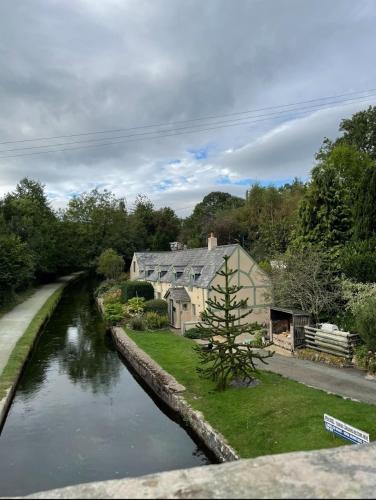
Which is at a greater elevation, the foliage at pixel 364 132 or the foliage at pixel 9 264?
the foliage at pixel 364 132

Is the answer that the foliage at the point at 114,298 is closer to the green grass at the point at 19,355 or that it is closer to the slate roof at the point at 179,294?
the green grass at the point at 19,355

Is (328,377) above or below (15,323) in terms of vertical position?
Answer: below

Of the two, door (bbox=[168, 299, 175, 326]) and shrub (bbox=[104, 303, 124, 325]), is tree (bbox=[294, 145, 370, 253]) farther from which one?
shrub (bbox=[104, 303, 124, 325])

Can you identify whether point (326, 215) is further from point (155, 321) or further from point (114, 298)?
point (114, 298)

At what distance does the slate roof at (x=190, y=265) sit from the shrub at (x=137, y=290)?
4.32ft

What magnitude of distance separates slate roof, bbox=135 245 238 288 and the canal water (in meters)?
8.68

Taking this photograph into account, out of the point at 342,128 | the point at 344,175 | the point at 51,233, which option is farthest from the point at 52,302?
the point at 342,128

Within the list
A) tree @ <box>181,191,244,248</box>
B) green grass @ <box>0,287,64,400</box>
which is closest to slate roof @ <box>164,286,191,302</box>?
green grass @ <box>0,287,64,400</box>

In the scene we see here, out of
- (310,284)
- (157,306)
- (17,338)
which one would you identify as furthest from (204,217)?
(310,284)

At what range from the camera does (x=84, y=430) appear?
530 inches

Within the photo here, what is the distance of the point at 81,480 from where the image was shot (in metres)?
10.4

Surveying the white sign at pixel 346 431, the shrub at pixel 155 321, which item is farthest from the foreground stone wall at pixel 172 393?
the shrub at pixel 155 321

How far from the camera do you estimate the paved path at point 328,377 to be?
1323 cm

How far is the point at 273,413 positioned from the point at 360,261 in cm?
973
